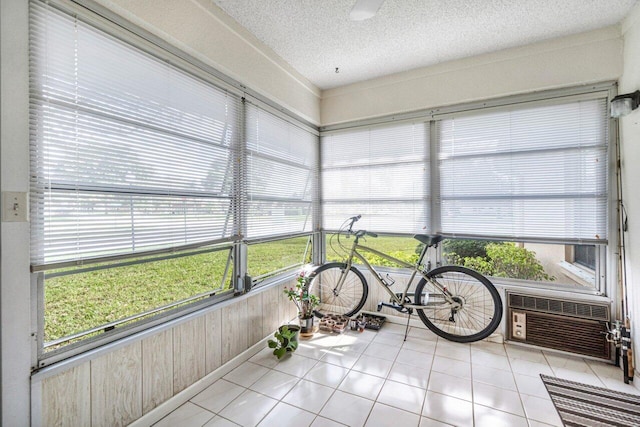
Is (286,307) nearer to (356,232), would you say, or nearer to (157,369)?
(356,232)

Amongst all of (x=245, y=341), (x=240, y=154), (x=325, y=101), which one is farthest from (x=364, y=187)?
(x=245, y=341)

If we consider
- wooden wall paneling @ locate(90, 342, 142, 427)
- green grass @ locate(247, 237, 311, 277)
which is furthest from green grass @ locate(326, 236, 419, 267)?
wooden wall paneling @ locate(90, 342, 142, 427)

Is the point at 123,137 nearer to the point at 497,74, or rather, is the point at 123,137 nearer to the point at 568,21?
the point at 497,74

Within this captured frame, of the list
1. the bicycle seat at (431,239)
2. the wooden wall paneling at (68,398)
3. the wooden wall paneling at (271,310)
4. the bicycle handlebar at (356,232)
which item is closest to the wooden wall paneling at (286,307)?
the wooden wall paneling at (271,310)

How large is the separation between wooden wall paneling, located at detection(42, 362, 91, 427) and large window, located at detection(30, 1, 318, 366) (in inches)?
5.0

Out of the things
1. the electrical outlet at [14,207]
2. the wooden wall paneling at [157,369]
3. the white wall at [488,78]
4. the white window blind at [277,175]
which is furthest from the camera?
the white window blind at [277,175]

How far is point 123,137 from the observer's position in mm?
1633

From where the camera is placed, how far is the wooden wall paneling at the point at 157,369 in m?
1.71

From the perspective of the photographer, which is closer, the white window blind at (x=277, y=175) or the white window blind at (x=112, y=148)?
the white window blind at (x=112, y=148)

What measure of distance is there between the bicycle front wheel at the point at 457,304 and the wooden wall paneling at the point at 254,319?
1.61 meters

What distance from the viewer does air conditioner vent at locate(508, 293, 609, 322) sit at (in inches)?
94.6

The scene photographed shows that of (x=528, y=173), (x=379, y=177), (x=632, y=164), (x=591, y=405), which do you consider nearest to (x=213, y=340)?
(x=379, y=177)

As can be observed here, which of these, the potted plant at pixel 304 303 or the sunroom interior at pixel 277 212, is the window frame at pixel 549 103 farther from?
the potted plant at pixel 304 303

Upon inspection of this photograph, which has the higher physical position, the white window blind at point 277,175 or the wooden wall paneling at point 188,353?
the white window blind at point 277,175
